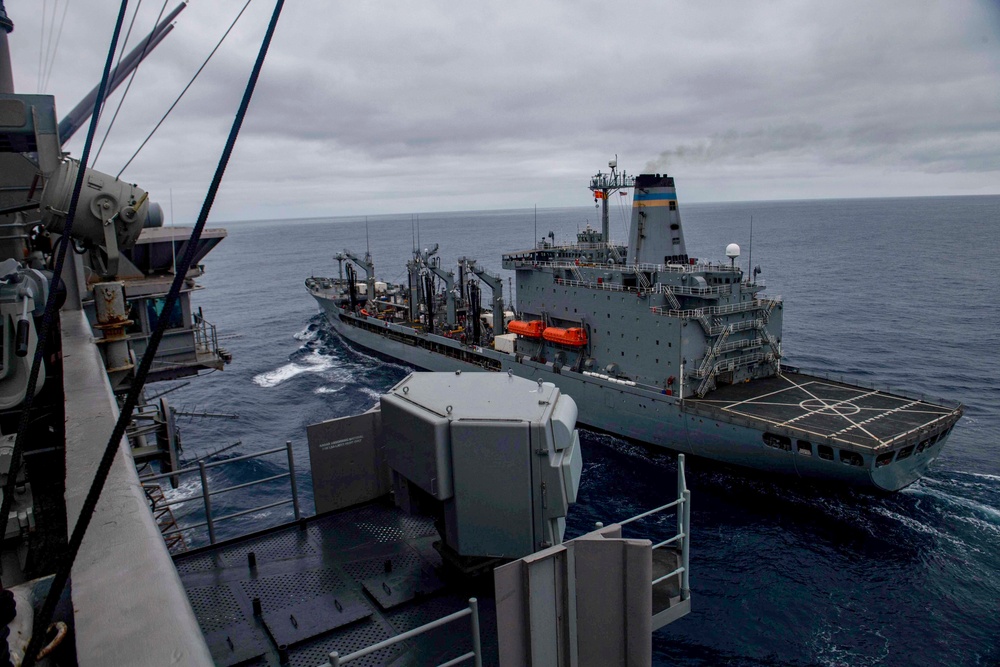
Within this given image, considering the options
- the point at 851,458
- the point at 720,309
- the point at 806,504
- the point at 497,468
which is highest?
the point at 497,468

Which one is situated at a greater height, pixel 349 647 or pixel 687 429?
pixel 349 647

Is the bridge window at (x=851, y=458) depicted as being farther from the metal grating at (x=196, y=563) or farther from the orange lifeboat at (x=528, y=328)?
the metal grating at (x=196, y=563)

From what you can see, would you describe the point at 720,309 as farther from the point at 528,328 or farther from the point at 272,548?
the point at 272,548

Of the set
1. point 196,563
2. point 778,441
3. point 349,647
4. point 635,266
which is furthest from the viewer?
point 635,266

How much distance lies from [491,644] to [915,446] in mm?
20623

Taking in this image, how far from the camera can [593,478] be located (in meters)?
25.0

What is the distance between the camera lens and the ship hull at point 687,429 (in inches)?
843

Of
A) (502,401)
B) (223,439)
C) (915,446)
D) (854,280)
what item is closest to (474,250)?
(854,280)

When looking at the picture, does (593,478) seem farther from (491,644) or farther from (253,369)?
(253,369)

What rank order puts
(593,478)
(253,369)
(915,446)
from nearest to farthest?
(915,446) < (593,478) < (253,369)

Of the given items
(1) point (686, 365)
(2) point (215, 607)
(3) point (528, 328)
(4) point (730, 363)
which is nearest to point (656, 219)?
(4) point (730, 363)

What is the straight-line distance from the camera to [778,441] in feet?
73.9

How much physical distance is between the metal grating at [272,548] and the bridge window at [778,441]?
18967 millimetres

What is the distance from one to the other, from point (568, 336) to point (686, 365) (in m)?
6.10
